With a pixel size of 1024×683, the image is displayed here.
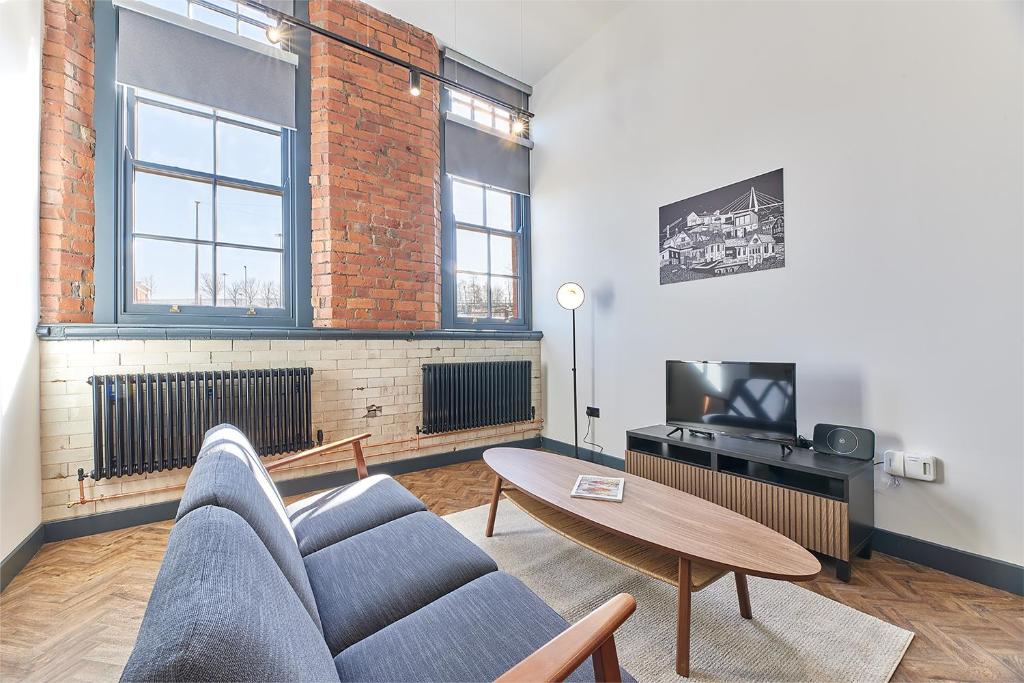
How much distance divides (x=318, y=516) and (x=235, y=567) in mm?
1197

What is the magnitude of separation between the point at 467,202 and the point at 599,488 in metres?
3.32

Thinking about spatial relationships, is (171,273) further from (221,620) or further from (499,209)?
(221,620)

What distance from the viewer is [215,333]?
2850 mm

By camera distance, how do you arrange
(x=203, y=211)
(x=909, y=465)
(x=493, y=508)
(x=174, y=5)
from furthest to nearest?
1. (x=203, y=211)
2. (x=174, y=5)
3. (x=493, y=508)
4. (x=909, y=465)

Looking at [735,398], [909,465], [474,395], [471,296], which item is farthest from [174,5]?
[909,465]

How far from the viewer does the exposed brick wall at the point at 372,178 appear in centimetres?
340

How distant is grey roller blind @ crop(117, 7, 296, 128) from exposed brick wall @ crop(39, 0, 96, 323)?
0.66 feet

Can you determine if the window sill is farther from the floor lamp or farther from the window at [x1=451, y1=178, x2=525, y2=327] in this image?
the floor lamp

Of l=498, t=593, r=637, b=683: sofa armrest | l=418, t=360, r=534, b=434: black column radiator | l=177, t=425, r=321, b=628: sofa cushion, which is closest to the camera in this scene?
l=498, t=593, r=637, b=683: sofa armrest

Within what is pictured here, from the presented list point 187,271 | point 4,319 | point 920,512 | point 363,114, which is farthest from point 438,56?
point 920,512

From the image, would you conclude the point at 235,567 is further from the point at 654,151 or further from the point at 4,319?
the point at 654,151

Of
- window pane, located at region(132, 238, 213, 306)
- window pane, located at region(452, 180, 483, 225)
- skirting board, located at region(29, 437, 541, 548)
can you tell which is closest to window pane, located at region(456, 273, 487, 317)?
window pane, located at region(452, 180, 483, 225)

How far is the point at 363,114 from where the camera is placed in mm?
3541

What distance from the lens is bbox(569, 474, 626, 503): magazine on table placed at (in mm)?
1920
